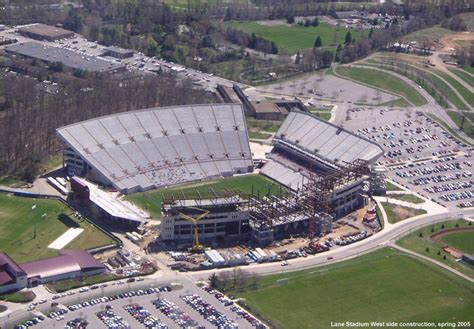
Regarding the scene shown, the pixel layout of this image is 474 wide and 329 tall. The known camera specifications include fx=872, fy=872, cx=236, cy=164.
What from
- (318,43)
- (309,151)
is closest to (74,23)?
(318,43)

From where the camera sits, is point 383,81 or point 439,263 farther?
point 383,81

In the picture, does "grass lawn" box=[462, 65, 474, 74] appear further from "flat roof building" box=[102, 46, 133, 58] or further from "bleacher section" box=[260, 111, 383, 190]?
"flat roof building" box=[102, 46, 133, 58]

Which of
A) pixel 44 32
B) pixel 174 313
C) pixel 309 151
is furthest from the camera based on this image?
pixel 44 32

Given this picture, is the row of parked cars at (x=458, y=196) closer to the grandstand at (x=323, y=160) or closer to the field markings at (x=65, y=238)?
the grandstand at (x=323, y=160)

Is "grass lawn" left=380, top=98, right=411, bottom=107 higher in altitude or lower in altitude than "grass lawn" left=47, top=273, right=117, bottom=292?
higher

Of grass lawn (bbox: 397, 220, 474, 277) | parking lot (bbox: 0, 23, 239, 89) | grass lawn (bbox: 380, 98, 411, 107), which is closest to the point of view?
grass lawn (bbox: 397, 220, 474, 277)

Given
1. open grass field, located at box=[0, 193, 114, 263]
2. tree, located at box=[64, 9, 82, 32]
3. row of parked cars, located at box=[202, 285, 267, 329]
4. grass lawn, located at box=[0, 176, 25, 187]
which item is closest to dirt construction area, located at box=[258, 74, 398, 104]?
tree, located at box=[64, 9, 82, 32]

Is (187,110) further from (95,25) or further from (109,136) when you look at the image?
(95,25)

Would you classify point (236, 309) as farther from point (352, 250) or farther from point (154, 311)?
point (352, 250)
